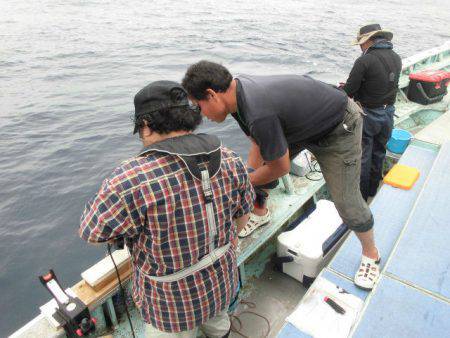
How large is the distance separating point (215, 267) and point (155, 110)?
0.92 metres

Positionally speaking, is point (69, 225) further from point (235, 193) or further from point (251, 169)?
point (235, 193)

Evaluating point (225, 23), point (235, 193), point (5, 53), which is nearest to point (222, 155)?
point (235, 193)

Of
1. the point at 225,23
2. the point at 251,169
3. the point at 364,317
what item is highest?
the point at 251,169

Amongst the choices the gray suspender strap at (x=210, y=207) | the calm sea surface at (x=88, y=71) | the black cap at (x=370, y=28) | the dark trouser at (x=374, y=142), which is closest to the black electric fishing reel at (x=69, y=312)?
the gray suspender strap at (x=210, y=207)

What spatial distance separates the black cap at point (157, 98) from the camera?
1.50 metres

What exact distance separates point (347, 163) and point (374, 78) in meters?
1.81

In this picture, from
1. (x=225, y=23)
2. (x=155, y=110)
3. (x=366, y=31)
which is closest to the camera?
(x=155, y=110)

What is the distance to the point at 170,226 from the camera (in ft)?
5.19

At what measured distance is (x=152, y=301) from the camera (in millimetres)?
1828

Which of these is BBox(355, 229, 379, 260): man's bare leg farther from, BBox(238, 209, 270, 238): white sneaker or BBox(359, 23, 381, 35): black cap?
BBox(359, 23, 381, 35): black cap

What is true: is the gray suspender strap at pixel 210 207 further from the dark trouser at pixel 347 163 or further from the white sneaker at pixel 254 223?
the white sneaker at pixel 254 223

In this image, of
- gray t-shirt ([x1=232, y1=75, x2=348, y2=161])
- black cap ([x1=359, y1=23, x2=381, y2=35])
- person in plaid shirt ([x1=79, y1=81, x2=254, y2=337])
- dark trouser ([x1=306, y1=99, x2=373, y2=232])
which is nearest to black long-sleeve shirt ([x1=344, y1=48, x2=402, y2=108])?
black cap ([x1=359, y1=23, x2=381, y2=35])

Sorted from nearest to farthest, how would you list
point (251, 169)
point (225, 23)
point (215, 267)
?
point (215, 267) < point (251, 169) < point (225, 23)

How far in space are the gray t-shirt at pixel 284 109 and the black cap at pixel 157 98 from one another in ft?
1.95
